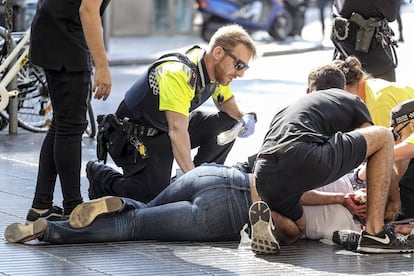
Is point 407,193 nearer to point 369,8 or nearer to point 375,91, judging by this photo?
point 375,91

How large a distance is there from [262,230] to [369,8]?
264 cm

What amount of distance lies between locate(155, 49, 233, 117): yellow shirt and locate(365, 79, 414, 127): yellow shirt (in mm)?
1110

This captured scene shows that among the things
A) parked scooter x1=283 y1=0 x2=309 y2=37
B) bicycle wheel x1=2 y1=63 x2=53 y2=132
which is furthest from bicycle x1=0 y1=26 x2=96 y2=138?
parked scooter x1=283 y1=0 x2=309 y2=37

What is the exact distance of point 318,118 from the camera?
19.2 feet

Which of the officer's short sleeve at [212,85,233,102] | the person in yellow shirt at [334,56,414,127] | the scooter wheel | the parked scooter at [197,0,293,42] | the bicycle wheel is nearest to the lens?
the person in yellow shirt at [334,56,414,127]

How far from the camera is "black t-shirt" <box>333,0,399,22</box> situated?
7668mm

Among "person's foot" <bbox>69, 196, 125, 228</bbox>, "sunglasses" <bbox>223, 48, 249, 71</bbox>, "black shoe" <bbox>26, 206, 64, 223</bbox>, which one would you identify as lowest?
"black shoe" <bbox>26, 206, 64, 223</bbox>

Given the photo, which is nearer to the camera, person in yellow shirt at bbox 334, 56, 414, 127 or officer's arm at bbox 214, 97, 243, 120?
person in yellow shirt at bbox 334, 56, 414, 127

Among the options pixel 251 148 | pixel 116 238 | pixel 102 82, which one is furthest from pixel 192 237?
pixel 251 148

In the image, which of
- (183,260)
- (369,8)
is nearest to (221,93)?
(369,8)

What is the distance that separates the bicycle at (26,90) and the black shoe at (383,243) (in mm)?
4299

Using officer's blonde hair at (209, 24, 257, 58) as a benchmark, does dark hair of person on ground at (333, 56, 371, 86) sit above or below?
below

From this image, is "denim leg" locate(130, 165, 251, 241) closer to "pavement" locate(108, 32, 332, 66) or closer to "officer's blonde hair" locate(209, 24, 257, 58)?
"officer's blonde hair" locate(209, 24, 257, 58)

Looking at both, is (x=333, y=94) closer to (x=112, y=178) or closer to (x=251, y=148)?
(x=112, y=178)
